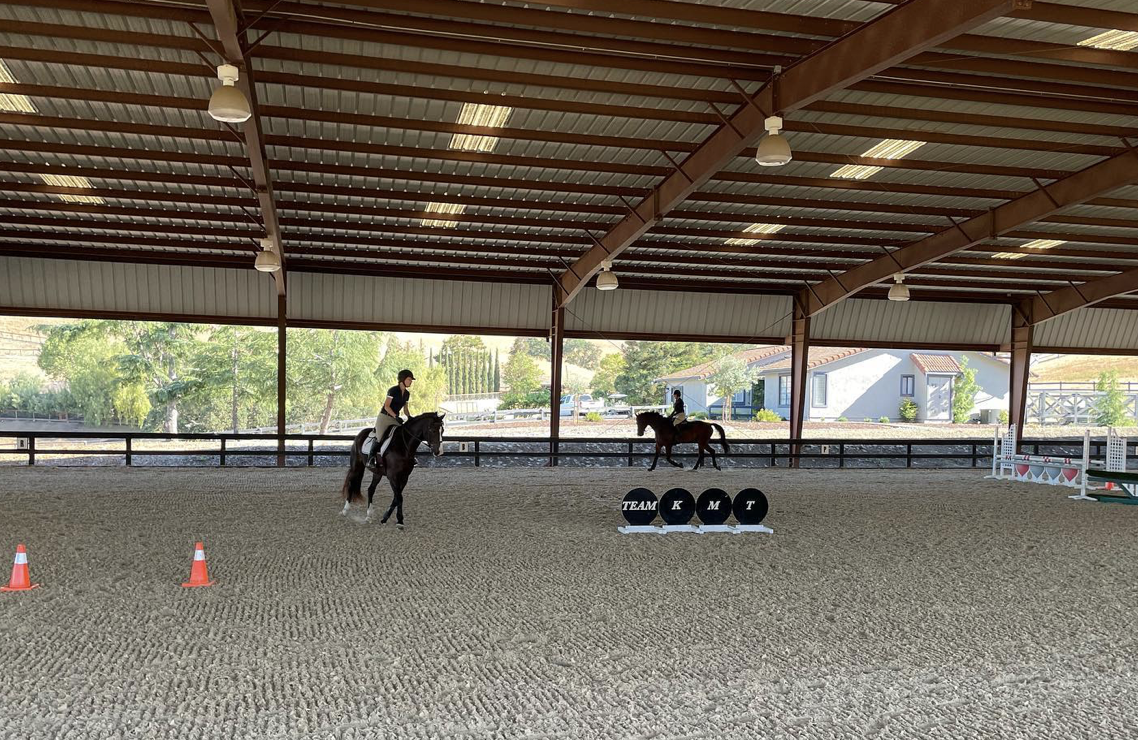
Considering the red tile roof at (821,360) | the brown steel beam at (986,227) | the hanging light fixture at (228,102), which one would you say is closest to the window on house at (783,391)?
the red tile roof at (821,360)

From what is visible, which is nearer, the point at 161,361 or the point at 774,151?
the point at 774,151

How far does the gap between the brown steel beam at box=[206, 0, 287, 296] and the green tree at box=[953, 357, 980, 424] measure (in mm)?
27572

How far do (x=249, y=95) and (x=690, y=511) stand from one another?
21.6 ft

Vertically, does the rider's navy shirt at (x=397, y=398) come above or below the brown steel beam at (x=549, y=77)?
below

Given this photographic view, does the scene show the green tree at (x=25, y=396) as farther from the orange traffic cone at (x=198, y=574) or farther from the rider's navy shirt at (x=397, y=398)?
the orange traffic cone at (x=198, y=574)

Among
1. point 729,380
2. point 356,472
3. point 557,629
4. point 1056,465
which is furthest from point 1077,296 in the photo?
point 557,629

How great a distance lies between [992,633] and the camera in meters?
5.62

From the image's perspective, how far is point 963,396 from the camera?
111ft

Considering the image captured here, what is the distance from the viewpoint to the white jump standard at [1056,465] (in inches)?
558

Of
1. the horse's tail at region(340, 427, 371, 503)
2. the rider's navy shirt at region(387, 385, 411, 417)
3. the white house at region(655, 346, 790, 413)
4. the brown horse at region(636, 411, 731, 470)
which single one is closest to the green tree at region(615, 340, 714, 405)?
the white house at region(655, 346, 790, 413)

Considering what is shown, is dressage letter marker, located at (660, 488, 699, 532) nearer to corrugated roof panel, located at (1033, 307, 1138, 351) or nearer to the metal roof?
the metal roof

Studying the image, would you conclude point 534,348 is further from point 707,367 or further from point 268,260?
point 268,260

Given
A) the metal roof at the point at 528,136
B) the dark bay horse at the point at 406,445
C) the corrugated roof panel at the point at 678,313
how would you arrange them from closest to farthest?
the metal roof at the point at 528,136, the dark bay horse at the point at 406,445, the corrugated roof panel at the point at 678,313

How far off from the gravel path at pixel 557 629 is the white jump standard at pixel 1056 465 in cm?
390
